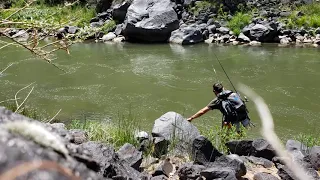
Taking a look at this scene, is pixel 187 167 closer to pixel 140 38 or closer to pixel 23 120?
pixel 23 120

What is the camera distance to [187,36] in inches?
792

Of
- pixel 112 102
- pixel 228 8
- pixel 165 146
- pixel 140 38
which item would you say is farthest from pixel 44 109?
pixel 228 8

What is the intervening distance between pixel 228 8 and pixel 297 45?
6449 mm

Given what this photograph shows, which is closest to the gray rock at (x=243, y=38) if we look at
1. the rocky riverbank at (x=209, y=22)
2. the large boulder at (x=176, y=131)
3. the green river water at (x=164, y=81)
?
the rocky riverbank at (x=209, y=22)

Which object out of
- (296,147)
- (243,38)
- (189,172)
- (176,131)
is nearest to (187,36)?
(243,38)

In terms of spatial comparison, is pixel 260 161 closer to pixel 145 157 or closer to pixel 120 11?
pixel 145 157

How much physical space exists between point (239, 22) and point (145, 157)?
18.0m

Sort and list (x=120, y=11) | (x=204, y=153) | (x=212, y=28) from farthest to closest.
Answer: (x=120, y=11) → (x=212, y=28) → (x=204, y=153)

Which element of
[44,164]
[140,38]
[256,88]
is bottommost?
[140,38]

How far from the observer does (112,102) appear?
10250mm

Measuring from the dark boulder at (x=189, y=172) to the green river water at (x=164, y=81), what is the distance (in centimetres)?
376

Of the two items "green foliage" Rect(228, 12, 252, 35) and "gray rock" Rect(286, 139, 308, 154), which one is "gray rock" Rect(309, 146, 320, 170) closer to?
"gray rock" Rect(286, 139, 308, 154)

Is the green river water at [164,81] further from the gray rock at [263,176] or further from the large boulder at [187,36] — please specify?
the gray rock at [263,176]

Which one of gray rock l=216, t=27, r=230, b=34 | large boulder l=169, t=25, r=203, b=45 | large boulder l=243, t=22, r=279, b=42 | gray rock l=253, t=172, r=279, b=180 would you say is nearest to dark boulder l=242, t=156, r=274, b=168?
gray rock l=253, t=172, r=279, b=180
